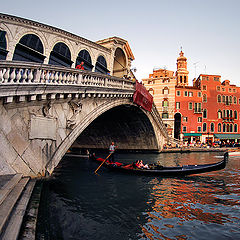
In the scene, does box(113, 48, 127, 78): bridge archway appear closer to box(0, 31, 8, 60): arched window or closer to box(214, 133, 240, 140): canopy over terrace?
box(0, 31, 8, 60): arched window

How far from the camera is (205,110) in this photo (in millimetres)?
32250

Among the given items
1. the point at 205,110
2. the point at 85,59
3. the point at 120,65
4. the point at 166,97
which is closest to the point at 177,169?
the point at 85,59

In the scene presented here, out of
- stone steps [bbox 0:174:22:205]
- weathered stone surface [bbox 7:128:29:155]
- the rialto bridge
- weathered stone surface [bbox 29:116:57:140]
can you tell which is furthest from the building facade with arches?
stone steps [bbox 0:174:22:205]

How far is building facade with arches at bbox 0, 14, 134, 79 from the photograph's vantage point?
27.5 ft

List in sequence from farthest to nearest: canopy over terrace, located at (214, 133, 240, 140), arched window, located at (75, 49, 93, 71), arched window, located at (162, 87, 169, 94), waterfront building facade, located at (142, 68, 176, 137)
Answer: arched window, located at (162, 87, 169, 94) < waterfront building facade, located at (142, 68, 176, 137) < canopy over terrace, located at (214, 133, 240, 140) < arched window, located at (75, 49, 93, 71)

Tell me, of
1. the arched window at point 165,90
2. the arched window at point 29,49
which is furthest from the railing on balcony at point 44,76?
the arched window at point 165,90

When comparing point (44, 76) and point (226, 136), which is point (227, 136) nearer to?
point (226, 136)

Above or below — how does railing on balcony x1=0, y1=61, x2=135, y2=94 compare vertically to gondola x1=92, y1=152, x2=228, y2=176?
above

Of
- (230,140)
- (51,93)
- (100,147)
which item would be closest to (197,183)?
(51,93)

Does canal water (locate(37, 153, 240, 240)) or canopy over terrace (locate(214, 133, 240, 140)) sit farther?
canopy over terrace (locate(214, 133, 240, 140))

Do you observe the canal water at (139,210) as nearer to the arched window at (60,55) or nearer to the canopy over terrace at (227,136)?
the arched window at (60,55)

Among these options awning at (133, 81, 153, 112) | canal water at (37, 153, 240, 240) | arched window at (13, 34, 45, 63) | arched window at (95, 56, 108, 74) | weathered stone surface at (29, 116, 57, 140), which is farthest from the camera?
awning at (133, 81, 153, 112)

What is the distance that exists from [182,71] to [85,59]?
→ 38518 mm

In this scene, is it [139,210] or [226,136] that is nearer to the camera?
[139,210]
